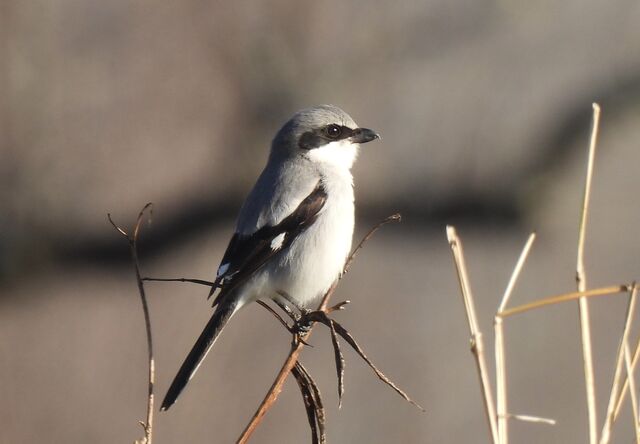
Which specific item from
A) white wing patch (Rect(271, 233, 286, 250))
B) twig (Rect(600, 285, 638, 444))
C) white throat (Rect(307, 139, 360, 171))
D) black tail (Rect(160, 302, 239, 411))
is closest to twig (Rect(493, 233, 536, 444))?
twig (Rect(600, 285, 638, 444))

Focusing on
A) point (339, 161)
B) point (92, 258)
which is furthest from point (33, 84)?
point (339, 161)

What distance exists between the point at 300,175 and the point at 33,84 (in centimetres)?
265

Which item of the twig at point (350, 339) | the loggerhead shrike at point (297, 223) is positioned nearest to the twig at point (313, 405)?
the twig at point (350, 339)

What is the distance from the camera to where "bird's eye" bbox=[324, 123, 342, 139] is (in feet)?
9.45

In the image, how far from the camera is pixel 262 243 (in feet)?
8.56

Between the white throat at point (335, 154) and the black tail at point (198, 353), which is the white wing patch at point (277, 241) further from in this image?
the white throat at point (335, 154)

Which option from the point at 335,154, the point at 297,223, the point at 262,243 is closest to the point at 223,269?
the point at 262,243

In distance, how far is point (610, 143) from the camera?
15.7 ft

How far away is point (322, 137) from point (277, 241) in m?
0.38

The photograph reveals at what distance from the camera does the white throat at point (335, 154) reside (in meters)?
2.86

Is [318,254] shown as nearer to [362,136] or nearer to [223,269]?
[223,269]

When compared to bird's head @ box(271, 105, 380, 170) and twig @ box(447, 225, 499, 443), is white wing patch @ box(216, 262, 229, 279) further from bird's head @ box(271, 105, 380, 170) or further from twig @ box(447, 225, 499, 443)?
twig @ box(447, 225, 499, 443)

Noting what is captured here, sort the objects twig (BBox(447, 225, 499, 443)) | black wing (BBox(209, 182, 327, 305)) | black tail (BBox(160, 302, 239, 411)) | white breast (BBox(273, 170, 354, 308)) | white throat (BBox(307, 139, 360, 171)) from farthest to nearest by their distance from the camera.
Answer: white throat (BBox(307, 139, 360, 171)), white breast (BBox(273, 170, 354, 308)), black wing (BBox(209, 182, 327, 305)), black tail (BBox(160, 302, 239, 411)), twig (BBox(447, 225, 499, 443))

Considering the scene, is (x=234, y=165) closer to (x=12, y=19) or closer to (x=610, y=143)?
(x=12, y=19)
